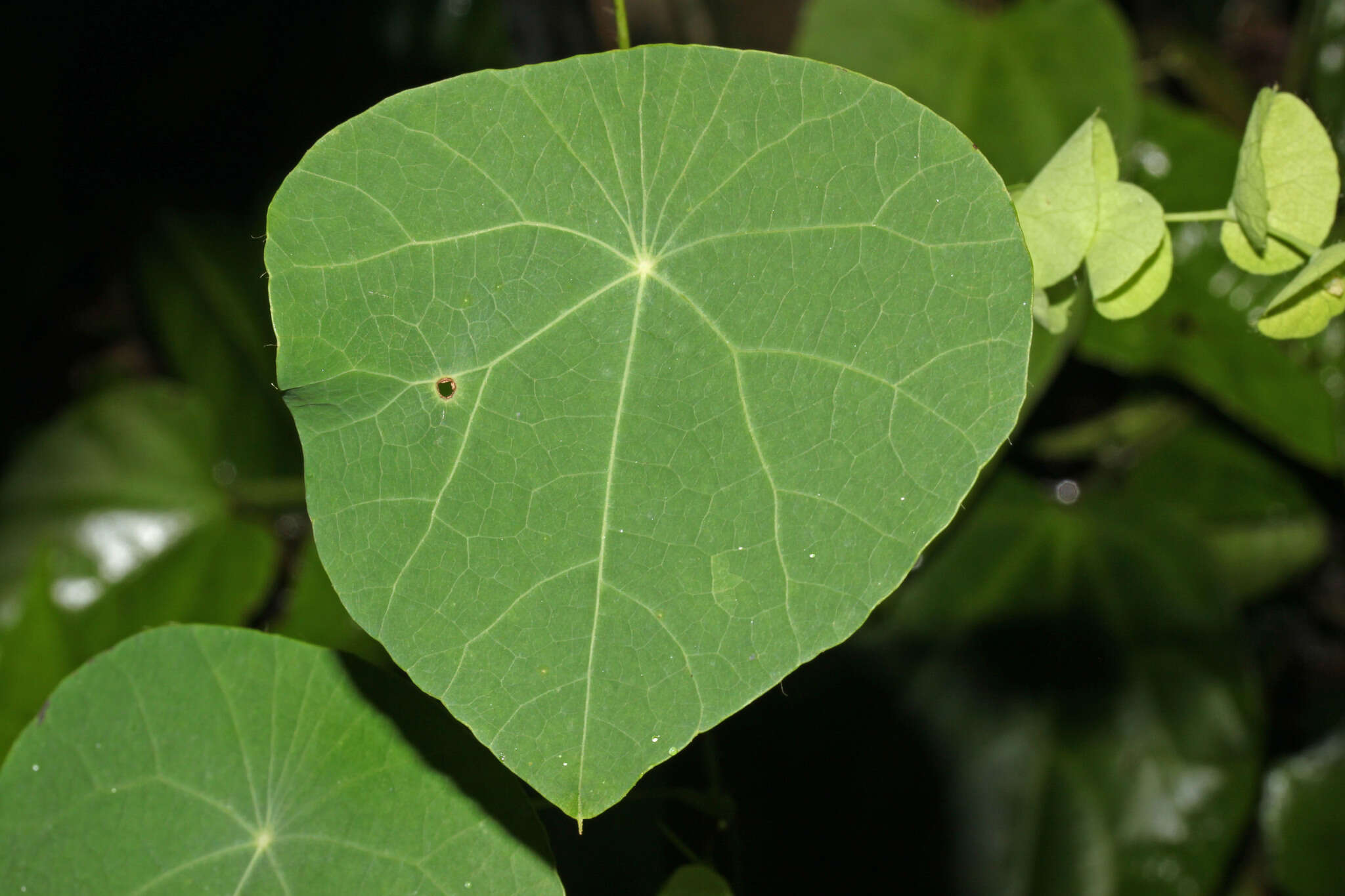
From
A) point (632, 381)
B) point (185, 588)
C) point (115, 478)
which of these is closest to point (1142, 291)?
point (632, 381)

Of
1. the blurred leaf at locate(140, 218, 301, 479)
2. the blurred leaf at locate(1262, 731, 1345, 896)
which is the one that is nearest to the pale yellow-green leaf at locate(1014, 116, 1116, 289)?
the blurred leaf at locate(140, 218, 301, 479)

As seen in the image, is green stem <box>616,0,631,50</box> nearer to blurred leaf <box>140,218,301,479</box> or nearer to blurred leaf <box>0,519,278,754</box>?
blurred leaf <box>0,519,278,754</box>

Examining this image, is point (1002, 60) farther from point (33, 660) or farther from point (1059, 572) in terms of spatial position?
point (33, 660)

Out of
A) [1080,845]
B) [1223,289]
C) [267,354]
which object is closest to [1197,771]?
[1080,845]

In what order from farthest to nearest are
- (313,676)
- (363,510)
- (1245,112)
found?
(1245,112)
(313,676)
(363,510)

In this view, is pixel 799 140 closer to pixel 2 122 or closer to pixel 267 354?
pixel 267 354

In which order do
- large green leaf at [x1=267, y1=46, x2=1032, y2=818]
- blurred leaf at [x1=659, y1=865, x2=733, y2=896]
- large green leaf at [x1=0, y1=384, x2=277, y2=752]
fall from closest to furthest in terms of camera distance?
large green leaf at [x1=267, y1=46, x2=1032, y2=818] < blurred leaf at [x1=659, y1=865, x2=733, y2=896] < large green leaf at [x1=0, y1=384, x2=277, y2=752]
